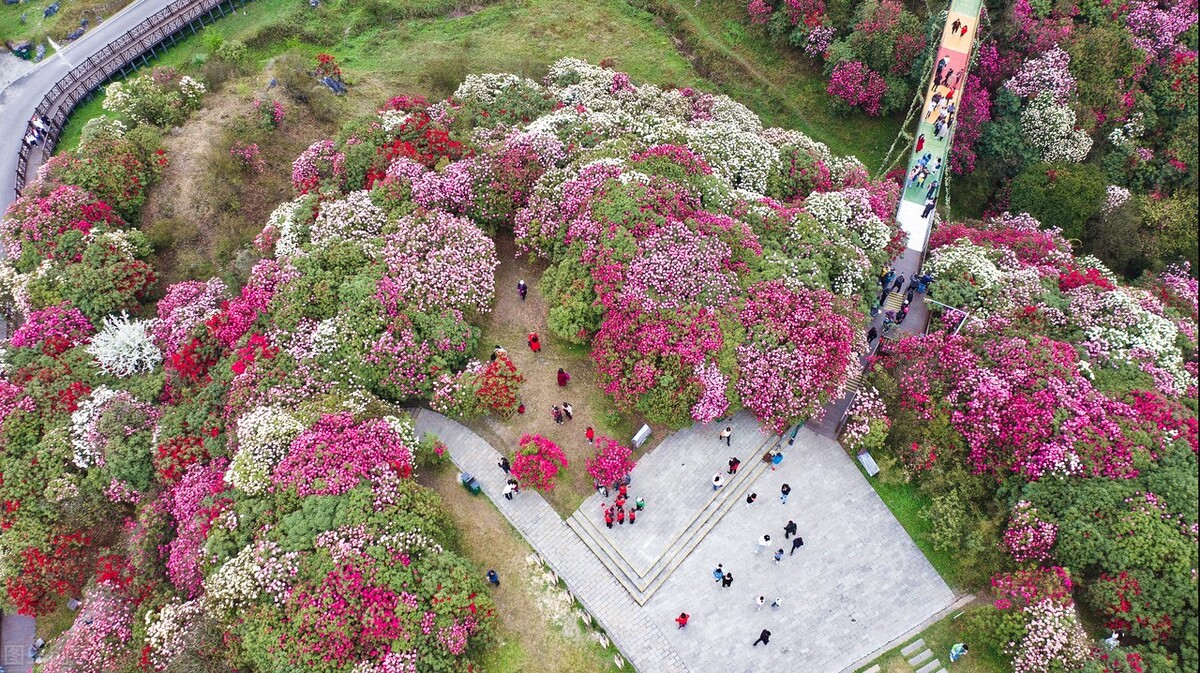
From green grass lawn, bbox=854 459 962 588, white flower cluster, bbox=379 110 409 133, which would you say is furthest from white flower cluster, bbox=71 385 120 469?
green grass lawn, bbox=854 459 962 588

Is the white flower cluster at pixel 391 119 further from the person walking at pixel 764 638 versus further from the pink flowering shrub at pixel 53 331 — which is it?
the person walking at pixel 764 638

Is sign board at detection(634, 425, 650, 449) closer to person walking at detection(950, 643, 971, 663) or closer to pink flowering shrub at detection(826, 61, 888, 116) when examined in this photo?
person walking at detection(950, 643, 971, 663)

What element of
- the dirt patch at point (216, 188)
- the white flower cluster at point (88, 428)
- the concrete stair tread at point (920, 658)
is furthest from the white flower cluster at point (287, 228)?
the concrete stair tread at point (920, 658)

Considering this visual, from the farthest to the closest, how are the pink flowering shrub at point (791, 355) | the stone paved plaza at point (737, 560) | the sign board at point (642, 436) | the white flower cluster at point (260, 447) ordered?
the sign board at point (642, 436) → the pink flowering shrub at point (791, 355) → the white flower cluster at point (260, 447) → the stone paved plaza at point (737, 560)

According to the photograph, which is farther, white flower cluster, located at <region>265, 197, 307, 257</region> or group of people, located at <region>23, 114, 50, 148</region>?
group of people, located at <region>23, 114, 50, 148</region>

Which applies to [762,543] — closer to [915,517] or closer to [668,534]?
[668,534]

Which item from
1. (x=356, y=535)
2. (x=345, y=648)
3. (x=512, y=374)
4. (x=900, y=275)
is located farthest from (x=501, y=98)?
(x=345, y=648)
